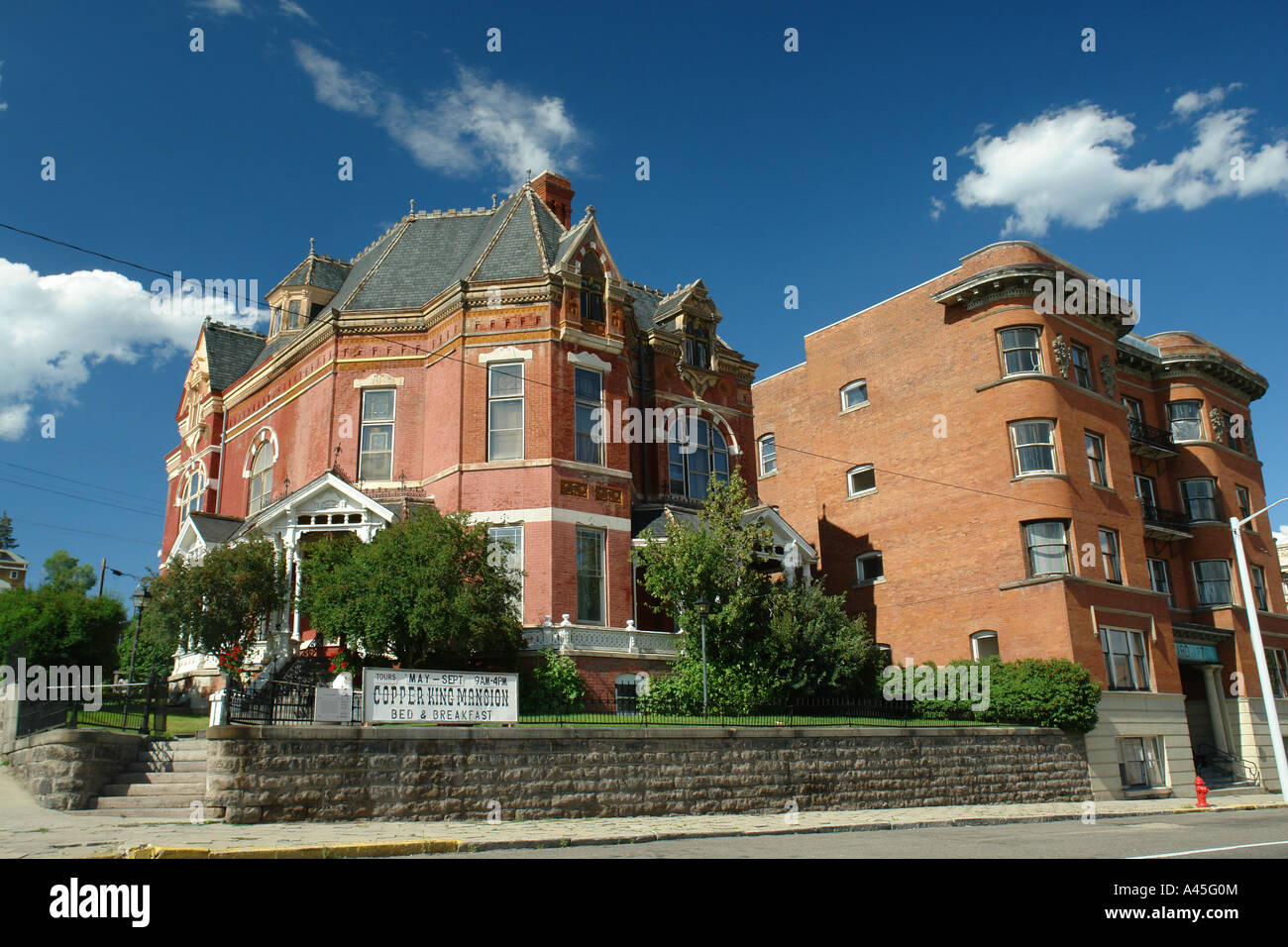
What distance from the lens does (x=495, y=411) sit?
27922 millimetres

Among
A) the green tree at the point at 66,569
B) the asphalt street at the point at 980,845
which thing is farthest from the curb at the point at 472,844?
the green tree at the point at 66,569

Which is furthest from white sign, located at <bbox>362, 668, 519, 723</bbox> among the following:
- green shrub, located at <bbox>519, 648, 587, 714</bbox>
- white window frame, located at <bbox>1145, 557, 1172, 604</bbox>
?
white window frame, located at <bbox>1145, 557, 1172, 604</bbox>

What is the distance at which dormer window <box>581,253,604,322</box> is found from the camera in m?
29.1

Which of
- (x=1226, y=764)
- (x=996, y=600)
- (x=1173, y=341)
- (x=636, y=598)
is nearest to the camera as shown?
(x=636, y=598)

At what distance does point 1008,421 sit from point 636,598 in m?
13.3

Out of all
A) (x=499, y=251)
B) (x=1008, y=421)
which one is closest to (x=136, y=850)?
(x=499, y=251)

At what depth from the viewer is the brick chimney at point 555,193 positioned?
34219 millimetres

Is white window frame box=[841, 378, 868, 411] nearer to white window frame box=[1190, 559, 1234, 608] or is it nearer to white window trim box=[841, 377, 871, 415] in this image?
white window trim box=[841, 377, 871, 415]

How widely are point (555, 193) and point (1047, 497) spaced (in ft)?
62.9

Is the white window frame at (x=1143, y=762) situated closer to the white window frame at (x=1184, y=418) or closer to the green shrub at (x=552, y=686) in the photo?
the white window frame at (x=1184, y=418)

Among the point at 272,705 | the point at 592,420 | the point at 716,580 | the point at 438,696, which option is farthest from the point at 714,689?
the point at 272,705

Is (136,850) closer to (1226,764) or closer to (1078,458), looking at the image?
(1078,458)

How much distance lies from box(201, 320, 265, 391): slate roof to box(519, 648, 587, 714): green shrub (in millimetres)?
19602

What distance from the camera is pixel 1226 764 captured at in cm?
3522
